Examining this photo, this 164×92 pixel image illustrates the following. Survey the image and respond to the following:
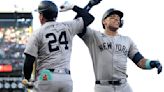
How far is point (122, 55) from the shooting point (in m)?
8.86

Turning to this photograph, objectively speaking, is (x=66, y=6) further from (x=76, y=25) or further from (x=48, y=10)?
(x=48, y=10)

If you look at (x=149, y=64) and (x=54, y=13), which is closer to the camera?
(x=54, y=13)

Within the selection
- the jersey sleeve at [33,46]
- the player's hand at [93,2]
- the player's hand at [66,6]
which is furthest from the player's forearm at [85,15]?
the jersey sleeve at [33,46]

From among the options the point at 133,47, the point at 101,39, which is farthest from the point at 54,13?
the point at 133,47

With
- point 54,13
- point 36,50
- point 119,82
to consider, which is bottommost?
point 119,82

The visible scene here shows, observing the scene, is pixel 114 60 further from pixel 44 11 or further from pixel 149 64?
pixel 44 11

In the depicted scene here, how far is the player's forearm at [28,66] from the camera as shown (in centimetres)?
778

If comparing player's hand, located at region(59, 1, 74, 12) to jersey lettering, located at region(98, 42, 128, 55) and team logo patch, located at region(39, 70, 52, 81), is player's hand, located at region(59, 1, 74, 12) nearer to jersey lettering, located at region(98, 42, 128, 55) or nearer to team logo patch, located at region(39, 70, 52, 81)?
jersey lettering, located at region(98, 42, 128, 55)

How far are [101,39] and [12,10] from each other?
138 ft

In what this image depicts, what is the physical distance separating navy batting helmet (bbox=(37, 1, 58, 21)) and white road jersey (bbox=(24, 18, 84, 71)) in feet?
0.41

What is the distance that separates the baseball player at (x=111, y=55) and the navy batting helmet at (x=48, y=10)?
91 cm

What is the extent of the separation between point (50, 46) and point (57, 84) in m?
0.53

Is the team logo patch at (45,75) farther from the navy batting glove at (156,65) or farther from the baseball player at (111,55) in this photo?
the navy batting glove at (156,65)

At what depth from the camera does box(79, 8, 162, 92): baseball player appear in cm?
874
